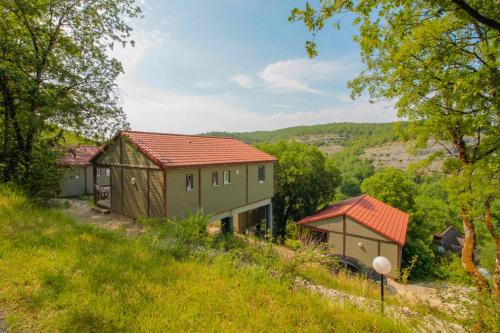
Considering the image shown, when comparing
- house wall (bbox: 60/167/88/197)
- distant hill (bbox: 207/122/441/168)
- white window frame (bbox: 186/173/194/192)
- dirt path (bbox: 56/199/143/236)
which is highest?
distant hill (bbox: 207/122/441/168)

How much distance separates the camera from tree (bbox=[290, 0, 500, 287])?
4.27m

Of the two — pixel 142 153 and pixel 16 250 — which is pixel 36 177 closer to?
pixel 142 153

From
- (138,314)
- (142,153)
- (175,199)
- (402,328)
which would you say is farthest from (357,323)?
(142,153)

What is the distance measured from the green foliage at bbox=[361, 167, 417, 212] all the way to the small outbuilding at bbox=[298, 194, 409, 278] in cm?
692

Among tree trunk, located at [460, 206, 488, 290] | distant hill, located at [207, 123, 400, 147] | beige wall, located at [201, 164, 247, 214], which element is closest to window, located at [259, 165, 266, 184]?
beige wall, located at [201, 164, 247, 214]

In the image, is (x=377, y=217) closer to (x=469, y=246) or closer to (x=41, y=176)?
(x=469, y=246)

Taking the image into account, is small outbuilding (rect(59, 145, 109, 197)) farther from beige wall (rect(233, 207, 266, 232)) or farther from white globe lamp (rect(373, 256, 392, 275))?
white globe lamp (rect(373, 256, 392, 275))

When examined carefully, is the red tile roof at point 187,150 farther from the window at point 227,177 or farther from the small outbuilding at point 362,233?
the small outbuilding at point 362,233

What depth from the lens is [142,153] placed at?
1141cm

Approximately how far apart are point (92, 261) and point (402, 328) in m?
4.94

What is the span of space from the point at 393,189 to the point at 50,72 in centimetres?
2708

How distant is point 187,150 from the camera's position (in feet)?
43.0

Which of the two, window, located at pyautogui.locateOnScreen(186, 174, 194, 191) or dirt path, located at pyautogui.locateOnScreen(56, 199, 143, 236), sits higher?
window, located at pyautogui.locateOnScreen(186, 174, 194, 191)

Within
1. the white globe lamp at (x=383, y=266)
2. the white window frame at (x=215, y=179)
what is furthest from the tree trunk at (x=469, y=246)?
the white window frame at (x=215, y=179)
